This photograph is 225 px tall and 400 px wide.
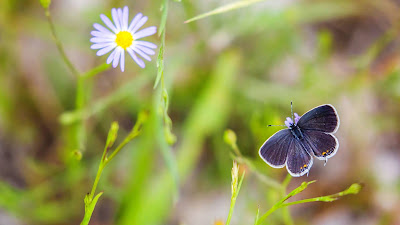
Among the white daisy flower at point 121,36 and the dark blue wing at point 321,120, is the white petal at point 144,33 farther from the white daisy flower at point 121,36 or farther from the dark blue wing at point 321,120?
the dark blue wing at point 321,120

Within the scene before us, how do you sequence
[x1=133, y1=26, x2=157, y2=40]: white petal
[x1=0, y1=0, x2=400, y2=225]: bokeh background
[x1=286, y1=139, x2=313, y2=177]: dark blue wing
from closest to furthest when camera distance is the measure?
Answer: [x1=286, y1=139, x2=313, y2=177]: dark blue wing → [x1=133, y1=26, x2=157, y2=40]: white petal → [x1=0, y1=0, x2=400, y2=225]: bokeh background

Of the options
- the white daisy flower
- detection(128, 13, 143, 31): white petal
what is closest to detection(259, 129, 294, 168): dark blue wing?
the white daisy flower

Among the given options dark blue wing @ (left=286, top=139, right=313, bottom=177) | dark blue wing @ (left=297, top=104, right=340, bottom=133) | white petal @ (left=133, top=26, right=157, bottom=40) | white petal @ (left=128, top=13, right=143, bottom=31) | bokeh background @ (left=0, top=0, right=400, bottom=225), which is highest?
bokeh background @ (left=0, top=0, right=400, bottom=225)

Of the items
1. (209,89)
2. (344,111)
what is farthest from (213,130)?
(344,111)

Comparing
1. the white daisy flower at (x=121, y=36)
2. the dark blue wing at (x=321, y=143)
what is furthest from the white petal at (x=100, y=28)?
the dark blue wing at (x=321, y=143)

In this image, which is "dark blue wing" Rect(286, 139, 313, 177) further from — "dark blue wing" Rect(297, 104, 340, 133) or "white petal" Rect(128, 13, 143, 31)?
"white petal" Rect(128, 13, 143, 31)

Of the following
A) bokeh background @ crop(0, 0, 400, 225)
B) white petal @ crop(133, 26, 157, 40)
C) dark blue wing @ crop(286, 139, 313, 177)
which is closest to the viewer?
dark blue wing @ crop(286, 139, 313, 177)

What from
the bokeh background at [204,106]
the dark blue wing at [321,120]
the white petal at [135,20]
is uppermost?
the bokeh background at [204,106]
